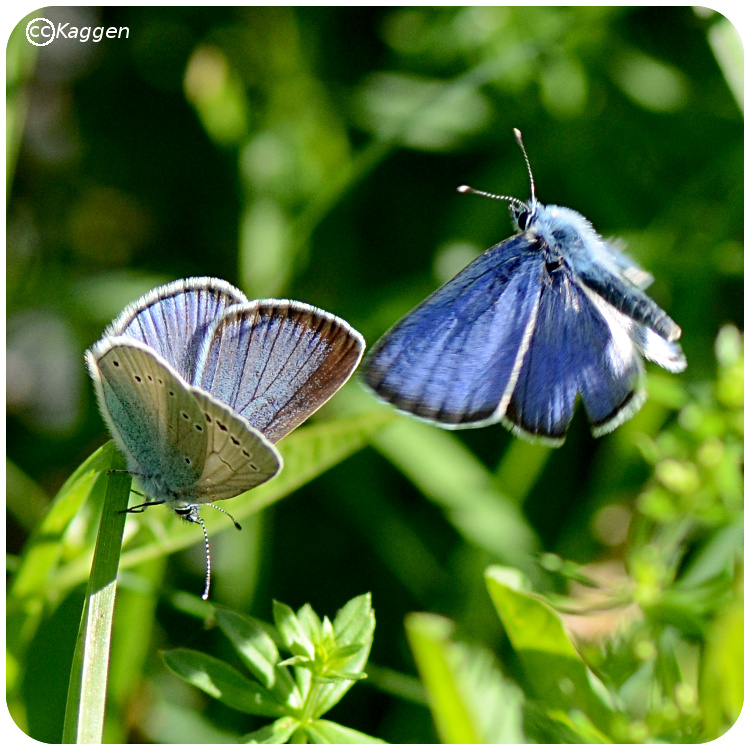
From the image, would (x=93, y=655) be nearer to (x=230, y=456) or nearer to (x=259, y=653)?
(x=259, y=653)

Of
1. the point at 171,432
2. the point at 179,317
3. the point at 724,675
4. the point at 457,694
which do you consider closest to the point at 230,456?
the point at 171,432

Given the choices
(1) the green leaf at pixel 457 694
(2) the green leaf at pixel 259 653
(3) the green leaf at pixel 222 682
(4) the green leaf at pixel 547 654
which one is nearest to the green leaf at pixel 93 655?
(3) the green leaf at pixel 222 682

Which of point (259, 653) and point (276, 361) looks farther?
point (276, 361)

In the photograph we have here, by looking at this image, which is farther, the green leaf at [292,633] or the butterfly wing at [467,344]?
the butterfly wing at [467,344]

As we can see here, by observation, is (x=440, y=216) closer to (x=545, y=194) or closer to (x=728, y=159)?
(x=545, y=194)

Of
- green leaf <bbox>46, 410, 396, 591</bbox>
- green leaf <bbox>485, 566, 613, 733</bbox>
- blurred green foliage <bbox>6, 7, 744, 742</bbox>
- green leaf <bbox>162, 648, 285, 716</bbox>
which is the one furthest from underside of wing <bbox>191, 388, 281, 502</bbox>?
blurred green foliage <bbox>6, 7, 744, 742</bbox>

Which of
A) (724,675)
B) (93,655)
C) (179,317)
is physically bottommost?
(724,675)

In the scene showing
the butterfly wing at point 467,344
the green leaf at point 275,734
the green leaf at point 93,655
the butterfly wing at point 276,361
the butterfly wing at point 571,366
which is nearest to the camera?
the green leaf at point 93,655

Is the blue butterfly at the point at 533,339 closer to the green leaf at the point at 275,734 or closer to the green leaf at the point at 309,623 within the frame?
the green leaf at the point at 309,623

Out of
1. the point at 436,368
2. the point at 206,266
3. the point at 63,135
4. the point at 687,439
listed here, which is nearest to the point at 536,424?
the point at 436,368
